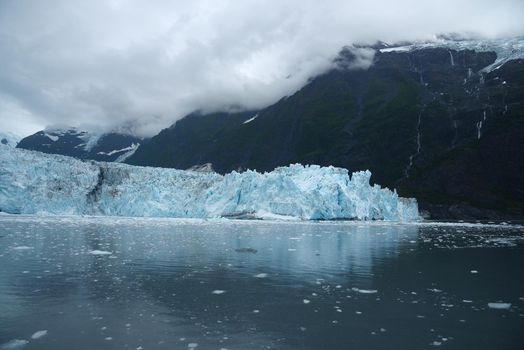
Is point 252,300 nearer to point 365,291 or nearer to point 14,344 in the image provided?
point 365,291

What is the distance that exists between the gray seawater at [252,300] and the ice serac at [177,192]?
95.6 ft

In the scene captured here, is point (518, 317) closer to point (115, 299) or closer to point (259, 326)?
point (259, 326)

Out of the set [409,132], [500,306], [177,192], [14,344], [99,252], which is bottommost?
[14,344]

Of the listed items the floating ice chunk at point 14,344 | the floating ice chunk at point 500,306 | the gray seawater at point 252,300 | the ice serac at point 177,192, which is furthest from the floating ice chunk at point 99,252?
the ice serac at point 177,192

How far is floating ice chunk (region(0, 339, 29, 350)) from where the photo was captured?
705cm

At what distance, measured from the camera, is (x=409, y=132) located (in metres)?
123

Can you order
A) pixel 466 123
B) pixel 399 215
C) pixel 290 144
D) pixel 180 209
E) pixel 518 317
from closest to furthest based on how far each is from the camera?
pixel 518 317 → pixel 180 209 → pixel 399 215 → pixel 466 123 → pixel 290 144

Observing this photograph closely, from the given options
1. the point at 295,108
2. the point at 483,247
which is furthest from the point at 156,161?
the point at 483,247

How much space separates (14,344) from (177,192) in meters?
44.4

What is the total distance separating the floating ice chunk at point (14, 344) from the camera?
277 inches

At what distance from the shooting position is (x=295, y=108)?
164000 mm

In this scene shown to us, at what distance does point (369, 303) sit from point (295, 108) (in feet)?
513

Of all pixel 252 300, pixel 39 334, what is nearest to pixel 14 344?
pixel 39 334

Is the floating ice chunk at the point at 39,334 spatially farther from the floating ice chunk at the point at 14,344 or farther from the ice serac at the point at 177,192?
the ice serac at the point at 177,192
